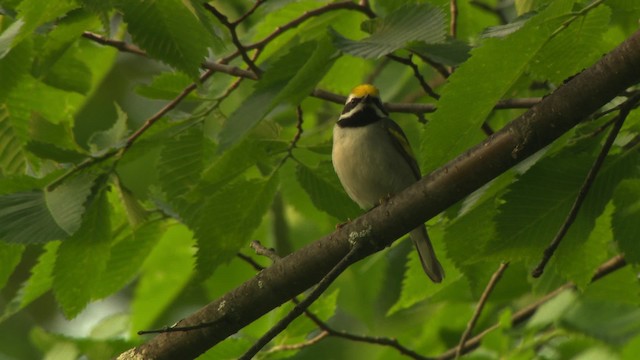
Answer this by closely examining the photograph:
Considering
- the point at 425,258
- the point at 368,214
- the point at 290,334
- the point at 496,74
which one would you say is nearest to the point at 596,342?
the point at 425,258

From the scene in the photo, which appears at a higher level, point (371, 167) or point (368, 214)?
point (368, 214)

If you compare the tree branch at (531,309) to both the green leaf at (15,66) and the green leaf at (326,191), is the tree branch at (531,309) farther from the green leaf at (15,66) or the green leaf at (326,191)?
the green leaf at (15,66)

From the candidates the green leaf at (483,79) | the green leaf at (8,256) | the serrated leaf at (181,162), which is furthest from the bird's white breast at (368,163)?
the green leaf at (483,79)

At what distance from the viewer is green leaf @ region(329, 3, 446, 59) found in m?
2.84

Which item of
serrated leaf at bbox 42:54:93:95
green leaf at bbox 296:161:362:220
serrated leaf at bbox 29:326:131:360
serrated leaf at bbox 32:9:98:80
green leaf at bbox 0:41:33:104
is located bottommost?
serrated leaf at bbox 29:326:131:360

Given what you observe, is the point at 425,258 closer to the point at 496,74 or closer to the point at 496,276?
the point at 496,276

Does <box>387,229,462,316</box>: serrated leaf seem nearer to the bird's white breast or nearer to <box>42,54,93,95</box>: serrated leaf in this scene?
the bird's white breast

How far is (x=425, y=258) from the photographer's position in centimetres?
434

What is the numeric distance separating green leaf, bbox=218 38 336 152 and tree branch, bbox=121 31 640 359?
408mm

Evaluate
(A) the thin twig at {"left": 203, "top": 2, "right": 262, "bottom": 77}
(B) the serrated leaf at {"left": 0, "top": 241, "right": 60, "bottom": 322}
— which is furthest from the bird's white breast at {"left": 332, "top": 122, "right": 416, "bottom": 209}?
(B) the serrated leaf at {"left": 0, "top": 241, "right": 60, "bottom": 322}

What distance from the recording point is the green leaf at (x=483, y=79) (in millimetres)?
2746

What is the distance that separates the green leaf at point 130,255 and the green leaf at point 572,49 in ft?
5.66

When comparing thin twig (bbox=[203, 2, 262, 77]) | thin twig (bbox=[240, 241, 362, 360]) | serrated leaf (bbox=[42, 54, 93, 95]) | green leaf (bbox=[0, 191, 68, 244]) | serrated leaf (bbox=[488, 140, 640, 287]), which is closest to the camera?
thin twig (bbox=[240, 241, 362, 360])

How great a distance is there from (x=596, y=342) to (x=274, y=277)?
1569 millimetres
